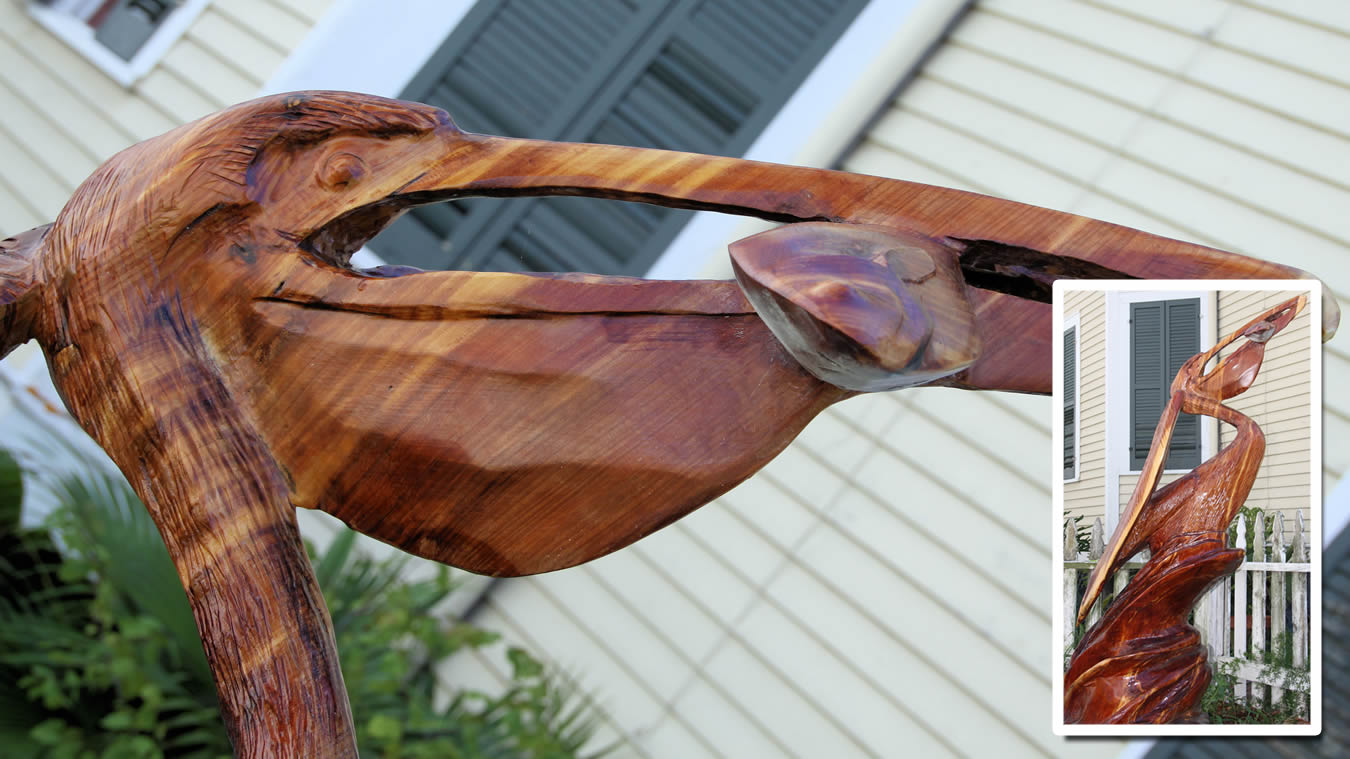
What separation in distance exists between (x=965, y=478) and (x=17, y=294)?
5.50 feet

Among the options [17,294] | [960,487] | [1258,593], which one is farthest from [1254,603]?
[960,487]

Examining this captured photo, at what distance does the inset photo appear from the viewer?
46 cm

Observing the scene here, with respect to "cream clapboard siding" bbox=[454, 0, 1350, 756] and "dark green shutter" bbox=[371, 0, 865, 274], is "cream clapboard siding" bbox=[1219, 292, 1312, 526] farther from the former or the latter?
"dark green shutter" bbox=[371, 0, 865, 274]

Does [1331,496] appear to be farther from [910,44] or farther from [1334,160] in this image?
[910,44]

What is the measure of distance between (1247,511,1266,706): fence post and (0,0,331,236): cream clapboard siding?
253 cm

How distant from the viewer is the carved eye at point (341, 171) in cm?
50

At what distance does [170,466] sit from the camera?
0.51 metres

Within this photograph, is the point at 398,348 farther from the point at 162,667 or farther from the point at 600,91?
the point at 600,91

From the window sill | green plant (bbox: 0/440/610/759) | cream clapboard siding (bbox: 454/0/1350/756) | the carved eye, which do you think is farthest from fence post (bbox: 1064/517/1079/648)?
the window sill

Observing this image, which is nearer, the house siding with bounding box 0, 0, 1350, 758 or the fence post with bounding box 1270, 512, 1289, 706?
the fence post with bounding box 1270, 512, 1289, 706

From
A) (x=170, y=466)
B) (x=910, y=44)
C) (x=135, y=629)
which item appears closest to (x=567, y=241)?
(x=910, y=44)

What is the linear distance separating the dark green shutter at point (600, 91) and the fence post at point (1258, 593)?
169 centimetres

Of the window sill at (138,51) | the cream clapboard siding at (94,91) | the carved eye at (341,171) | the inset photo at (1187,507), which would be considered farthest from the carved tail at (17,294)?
the window sill at (138,51)

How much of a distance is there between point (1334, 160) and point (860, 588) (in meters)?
1.13
